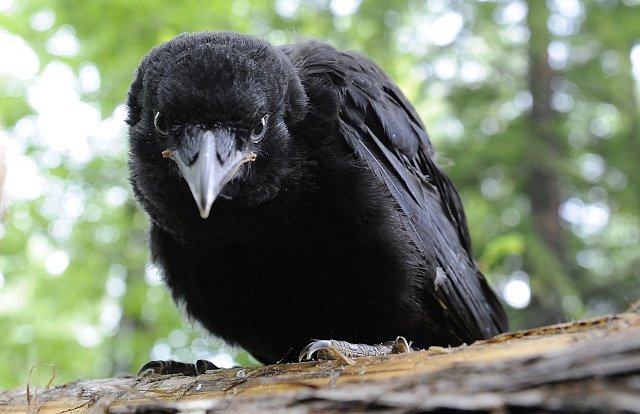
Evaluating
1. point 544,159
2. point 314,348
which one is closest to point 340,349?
point 314,348

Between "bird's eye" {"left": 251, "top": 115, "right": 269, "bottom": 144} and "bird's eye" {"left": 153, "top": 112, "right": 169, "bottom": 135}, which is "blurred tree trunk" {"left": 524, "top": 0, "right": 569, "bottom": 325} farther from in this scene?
"bird's eye" {"left": 153, "top": 112, "right": 169, "bottom": 135}

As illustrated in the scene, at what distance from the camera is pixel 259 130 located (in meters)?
2.76

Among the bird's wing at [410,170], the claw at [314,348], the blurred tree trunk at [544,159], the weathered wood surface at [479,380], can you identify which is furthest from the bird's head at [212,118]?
the blurred tree trunk at [544,159]

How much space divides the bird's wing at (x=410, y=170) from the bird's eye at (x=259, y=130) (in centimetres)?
39

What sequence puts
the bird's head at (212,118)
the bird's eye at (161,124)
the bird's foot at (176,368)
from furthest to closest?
1. the bird's foot at (176,368)
2. the bird's eye at (161,124)
3. the bird's head at (212,118)

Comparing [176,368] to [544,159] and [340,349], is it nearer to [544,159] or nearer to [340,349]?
[340,349]

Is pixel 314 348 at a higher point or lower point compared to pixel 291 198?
lower

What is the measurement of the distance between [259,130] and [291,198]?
1.16 ft

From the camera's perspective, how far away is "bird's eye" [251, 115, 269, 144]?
2734 millimetres

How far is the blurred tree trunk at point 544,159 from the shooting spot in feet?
24.3

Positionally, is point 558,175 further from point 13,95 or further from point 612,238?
point 13,95

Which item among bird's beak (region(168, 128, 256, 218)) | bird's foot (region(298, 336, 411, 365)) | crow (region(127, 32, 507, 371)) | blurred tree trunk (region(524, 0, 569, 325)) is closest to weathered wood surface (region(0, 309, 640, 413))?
bird's foot (region(298, 336, 411, 365))

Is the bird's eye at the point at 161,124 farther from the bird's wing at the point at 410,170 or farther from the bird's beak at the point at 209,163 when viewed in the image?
the bird's wing at the point at 410,170

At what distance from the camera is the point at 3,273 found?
7.32 meters
